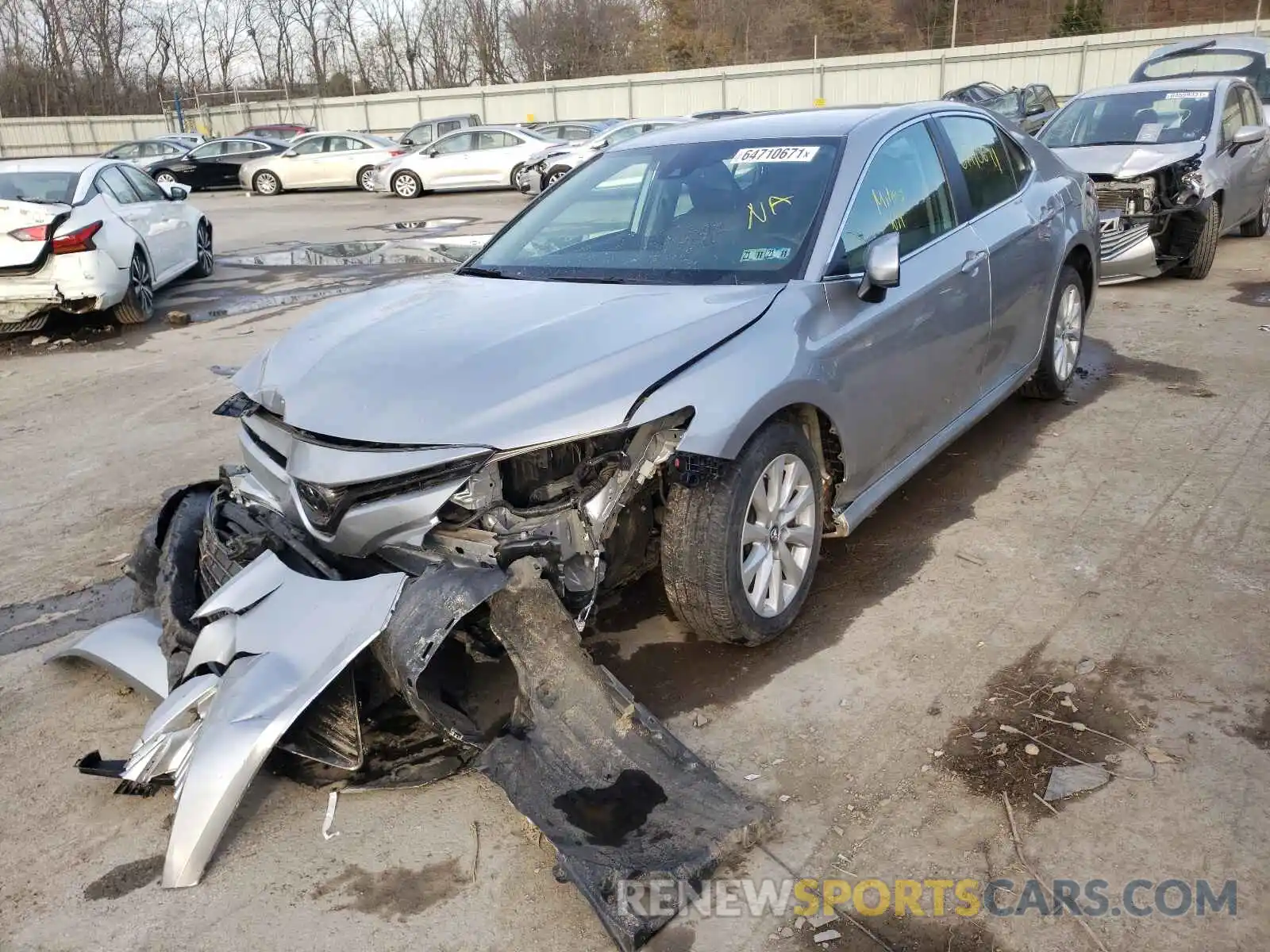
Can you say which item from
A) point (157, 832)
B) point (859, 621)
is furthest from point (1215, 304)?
point (157, 832)

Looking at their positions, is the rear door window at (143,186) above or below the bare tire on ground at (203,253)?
above

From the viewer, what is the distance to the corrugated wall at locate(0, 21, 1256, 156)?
33938 mm

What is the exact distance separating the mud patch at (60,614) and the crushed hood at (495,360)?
125 centimetres

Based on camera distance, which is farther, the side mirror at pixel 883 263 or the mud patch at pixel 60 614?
the mud patch at pixel 60 614

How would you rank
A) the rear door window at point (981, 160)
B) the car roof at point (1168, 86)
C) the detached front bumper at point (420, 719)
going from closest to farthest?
the detached front bumper at point (420, 719)
the rear door window at point (981, 160)
the car roof at point (1168, 86)

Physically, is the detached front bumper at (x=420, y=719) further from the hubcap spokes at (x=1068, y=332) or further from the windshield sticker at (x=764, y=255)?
the hubcap spokes at (x=1068, y=332)

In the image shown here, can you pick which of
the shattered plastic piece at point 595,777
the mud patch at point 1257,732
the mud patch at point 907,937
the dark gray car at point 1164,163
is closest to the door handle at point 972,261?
the mud patch at point 1257,732

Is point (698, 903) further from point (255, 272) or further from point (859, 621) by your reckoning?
point (255, 272)

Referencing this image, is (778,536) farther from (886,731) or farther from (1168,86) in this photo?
(1168,86)

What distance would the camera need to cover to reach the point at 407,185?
21.7m

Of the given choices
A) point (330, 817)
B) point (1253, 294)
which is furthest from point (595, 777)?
point (1253, 294)

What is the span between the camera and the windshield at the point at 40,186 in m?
9.02

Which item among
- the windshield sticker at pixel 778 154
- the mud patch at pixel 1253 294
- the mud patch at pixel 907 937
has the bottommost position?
the mud patch at pixel 907 937

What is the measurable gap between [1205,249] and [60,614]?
9124 mm
